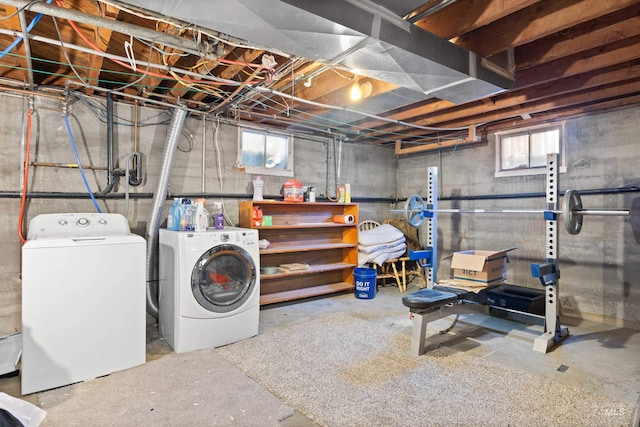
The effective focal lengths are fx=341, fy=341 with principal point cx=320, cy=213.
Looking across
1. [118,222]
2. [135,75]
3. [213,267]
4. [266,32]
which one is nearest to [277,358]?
[213,267]

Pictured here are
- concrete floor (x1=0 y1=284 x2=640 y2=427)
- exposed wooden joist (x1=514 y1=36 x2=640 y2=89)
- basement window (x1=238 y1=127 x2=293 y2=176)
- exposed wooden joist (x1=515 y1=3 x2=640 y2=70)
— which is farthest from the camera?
basement window (x1=238 y1=127 x2=293 y2=176)

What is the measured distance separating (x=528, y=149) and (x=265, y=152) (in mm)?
3410

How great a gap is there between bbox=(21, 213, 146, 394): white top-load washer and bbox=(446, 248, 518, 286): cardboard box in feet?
9.38

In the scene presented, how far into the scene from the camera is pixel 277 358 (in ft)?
8.87

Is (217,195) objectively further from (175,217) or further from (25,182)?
(25,182)

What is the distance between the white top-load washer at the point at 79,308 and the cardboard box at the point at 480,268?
2859 millimetres

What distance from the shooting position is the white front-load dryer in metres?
2.81

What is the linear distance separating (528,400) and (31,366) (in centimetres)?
314

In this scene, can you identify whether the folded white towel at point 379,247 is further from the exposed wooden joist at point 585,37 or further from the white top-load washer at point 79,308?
the white top-load washer at point 79,308

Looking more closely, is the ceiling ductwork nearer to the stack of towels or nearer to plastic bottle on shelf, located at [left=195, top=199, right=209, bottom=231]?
plastic bottle on shelf, located at [left=195, top=199, right=209, bottom=231]

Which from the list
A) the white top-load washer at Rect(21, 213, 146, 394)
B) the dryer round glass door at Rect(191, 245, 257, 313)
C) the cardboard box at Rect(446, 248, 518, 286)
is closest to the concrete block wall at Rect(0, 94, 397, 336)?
the white top-load washer at Rect(21, 213, 146, 394)

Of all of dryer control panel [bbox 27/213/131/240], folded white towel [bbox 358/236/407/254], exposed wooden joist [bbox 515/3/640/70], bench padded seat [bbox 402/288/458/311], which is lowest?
bench padded seat [bbox 402/288/458/311]

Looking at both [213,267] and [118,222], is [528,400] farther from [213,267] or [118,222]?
[118,222]

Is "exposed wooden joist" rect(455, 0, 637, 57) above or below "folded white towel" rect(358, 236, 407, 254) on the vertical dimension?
above
